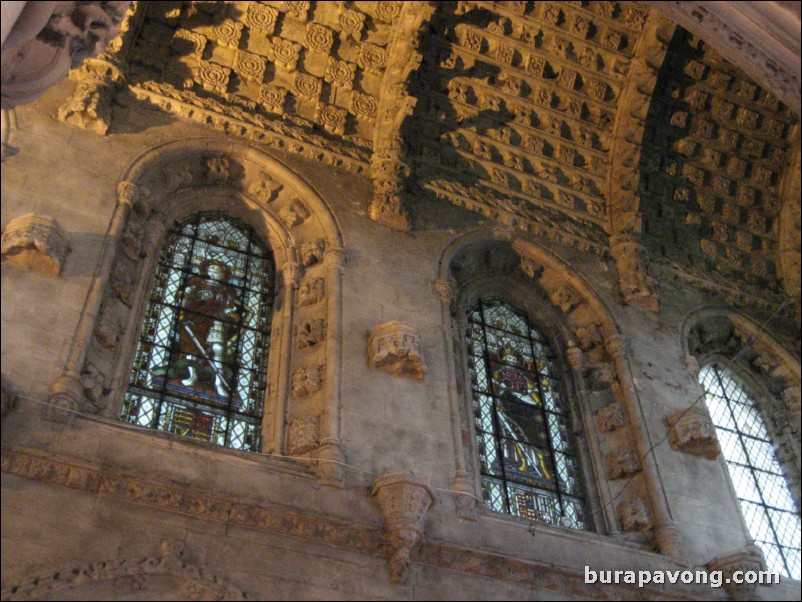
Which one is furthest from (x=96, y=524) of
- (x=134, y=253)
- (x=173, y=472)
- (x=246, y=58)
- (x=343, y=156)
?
(x=246, y=58)

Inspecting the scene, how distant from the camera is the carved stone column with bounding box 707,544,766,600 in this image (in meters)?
10.3

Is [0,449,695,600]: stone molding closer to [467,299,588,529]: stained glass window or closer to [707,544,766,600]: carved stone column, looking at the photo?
[707,544,766,600]: carved stone column

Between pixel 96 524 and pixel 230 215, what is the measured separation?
17.1 ft

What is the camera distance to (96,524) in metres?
8.01

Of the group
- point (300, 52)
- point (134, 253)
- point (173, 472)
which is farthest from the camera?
point (300, 52)

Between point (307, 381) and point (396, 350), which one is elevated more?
point (396, 350)

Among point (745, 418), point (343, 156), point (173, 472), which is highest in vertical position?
point (343, 156)

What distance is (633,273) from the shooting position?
13508 millimetres

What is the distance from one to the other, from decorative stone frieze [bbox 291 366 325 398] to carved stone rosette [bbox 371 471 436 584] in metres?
1.40

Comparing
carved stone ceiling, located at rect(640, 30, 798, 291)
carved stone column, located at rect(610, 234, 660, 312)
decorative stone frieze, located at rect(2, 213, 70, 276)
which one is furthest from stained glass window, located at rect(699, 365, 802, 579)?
decorative stone frieze, located at rect(2, 213, 70, 276)

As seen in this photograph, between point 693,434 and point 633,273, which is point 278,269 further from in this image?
point 693,434

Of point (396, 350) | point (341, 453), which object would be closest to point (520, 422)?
point (396, 350)

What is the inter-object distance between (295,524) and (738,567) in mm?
4772

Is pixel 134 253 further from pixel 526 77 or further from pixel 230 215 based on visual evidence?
pixel 526 77
